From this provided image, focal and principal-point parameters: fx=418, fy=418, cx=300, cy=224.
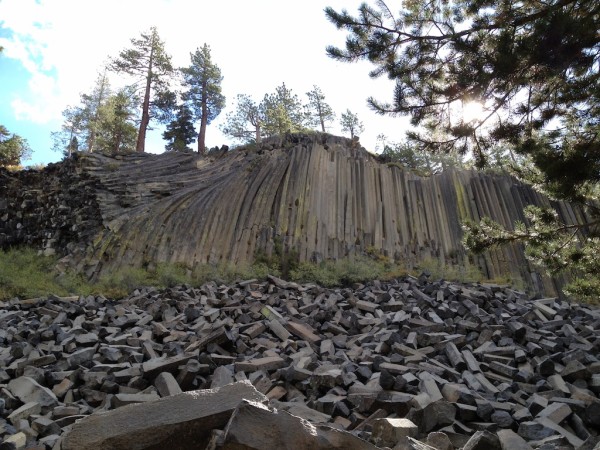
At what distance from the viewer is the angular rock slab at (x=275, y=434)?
1.84 meters

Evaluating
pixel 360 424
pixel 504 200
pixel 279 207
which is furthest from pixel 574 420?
pixel 504 200

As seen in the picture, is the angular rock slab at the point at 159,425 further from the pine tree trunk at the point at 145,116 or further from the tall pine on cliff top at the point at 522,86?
the pine tree trunk at the point at 145,116

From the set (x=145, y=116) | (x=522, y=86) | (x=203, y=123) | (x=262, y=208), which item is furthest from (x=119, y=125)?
(x=522, y=86)

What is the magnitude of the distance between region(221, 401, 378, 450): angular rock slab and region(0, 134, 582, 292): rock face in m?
9.23

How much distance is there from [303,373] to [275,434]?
6.91 feet

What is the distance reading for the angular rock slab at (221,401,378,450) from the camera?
1.84 meters

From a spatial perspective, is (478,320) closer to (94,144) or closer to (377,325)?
(377,325)

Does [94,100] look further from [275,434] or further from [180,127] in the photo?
[275,434]

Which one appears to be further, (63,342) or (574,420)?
(63,342)

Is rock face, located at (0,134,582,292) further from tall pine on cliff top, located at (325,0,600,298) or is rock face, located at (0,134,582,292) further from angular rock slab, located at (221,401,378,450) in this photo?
angular rock slab, located at (221,401,378,450)

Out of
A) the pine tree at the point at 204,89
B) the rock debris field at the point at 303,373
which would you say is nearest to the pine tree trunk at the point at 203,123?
the pine tree at the point at 204,89

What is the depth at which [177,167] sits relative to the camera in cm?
1450

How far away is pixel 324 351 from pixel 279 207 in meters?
7.96

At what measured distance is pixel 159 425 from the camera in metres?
2.11
